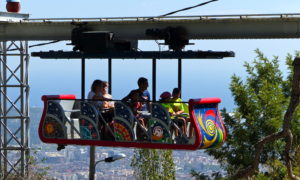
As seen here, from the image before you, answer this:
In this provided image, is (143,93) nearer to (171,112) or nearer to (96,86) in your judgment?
(171,112)

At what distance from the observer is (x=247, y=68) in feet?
158

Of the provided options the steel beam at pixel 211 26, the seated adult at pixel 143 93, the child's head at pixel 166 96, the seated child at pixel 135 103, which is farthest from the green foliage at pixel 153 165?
the child's head at pixel 166 96

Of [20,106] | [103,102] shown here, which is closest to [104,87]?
[103,102]

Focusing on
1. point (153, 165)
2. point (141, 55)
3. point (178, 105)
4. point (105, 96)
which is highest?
point (141, 55)

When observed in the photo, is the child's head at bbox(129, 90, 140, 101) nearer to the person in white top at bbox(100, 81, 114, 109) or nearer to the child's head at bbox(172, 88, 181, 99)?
the person in white top at bbox(100, 81, 114, 109)

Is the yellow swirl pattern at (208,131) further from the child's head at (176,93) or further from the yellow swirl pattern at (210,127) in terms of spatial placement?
the child's head at (176,93)

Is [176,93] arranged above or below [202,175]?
above

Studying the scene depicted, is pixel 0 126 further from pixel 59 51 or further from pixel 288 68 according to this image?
pixel 59 51

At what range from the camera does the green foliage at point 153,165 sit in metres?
55.9

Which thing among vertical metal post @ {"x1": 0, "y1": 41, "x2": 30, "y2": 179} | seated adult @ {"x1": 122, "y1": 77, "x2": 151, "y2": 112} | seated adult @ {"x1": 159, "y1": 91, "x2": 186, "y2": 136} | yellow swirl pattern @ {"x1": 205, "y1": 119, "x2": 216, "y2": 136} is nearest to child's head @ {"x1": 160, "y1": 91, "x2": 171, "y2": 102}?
seated adult @ {"x1": 159, "y1": 91, "x2": 186, "y2": 136}

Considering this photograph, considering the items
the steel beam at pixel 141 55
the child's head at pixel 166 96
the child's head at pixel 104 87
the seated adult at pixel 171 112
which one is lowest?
the seated adult at pixel 171 112

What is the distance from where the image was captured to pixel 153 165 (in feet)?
184

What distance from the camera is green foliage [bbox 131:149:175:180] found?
55875 mm

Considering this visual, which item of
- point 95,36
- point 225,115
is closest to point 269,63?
point 225,115
